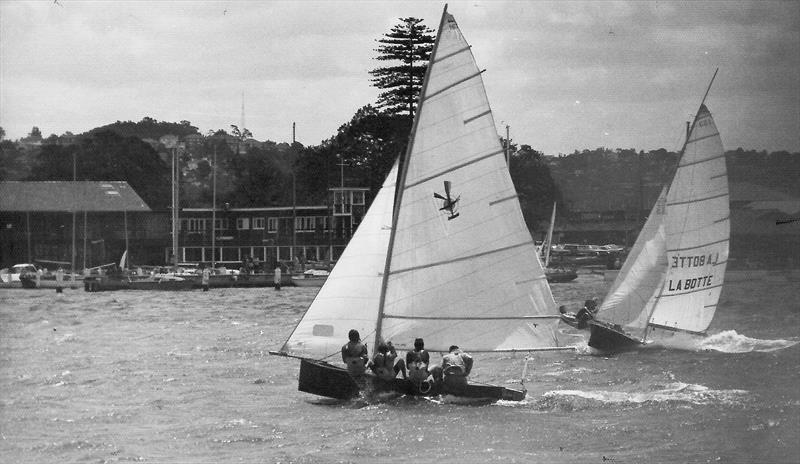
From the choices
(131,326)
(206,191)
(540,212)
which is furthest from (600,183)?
(131,326)

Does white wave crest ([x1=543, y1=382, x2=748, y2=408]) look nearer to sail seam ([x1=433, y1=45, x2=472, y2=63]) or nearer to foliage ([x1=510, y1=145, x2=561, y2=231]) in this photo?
sail seam ([x1=433, y1=45, x2=472, y2=63])

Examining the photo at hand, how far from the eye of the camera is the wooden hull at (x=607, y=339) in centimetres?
4312

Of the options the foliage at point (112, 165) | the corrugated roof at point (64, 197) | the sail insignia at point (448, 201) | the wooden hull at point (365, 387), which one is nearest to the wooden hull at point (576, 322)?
the wooden hull at point (365, 387)

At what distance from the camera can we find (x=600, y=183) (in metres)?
137

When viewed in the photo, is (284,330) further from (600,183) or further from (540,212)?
(600,183)

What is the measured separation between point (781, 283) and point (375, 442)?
75.1 metres

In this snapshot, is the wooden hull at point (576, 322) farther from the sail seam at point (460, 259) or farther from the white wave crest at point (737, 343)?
the sail seam at point (460, 259)

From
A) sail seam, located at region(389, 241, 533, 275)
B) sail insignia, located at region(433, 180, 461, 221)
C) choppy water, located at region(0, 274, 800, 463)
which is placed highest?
sail insignia, located at region(433, 180, 461, 221)

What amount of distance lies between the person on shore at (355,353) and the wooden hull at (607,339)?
16.0 meters

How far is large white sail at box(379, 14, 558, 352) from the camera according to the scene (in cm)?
2891

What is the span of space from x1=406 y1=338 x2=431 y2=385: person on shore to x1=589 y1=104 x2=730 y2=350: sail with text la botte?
16.5 meters

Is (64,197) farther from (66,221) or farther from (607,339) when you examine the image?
(607,339)

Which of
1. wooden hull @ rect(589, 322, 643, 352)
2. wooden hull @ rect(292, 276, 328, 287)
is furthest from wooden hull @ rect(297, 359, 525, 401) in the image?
wooden hull @ rect(292, 276, 328, 287)

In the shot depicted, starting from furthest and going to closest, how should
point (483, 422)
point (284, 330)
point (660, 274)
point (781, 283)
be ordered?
1. point (781, 283)
2. point (284, 330)
3. point (660, 274)
4. point (483, 422)
